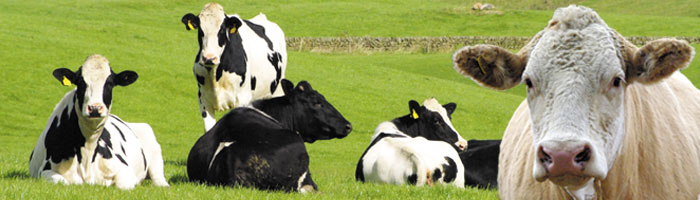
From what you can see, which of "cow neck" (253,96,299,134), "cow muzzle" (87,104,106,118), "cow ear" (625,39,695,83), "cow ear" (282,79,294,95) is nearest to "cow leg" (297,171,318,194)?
"cow neck" (253,96,299,134)

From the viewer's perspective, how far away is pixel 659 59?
4160 mm

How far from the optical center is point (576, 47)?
13.6 ft

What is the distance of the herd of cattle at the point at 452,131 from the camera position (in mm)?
4055

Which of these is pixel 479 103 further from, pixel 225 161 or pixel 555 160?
pixel 555 160

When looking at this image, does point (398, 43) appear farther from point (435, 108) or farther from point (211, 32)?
point (211, 32)

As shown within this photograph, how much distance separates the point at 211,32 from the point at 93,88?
4732 mm

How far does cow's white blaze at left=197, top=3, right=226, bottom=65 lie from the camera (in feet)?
46.3

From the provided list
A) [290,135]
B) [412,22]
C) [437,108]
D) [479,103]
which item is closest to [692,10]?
[412,22]

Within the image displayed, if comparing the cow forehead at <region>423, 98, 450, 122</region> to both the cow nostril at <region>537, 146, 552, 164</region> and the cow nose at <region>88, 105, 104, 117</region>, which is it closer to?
the cow nose at <region>88, 105, 104, 117</region>

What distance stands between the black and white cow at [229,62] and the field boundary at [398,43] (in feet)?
137

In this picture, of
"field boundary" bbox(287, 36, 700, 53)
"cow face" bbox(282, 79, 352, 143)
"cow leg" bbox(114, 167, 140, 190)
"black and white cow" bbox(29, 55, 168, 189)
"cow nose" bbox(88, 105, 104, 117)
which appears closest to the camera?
"cow nose" bbox(88, 105, 104, 117)

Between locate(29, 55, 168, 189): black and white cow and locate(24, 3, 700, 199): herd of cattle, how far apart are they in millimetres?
16

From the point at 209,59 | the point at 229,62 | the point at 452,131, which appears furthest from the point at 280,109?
the point at 452,131

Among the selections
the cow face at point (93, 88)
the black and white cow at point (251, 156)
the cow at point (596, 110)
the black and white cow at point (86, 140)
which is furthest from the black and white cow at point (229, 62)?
the cow at point (596, 110)
